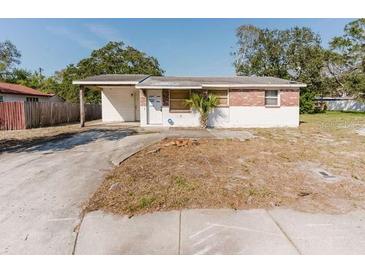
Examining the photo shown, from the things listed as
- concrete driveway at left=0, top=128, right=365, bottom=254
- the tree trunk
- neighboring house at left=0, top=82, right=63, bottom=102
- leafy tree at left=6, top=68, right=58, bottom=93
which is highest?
leafy tree at left=6, top=68, right=58, bottom=93

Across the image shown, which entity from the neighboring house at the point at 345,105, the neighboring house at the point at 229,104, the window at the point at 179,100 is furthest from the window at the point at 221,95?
the neighboring house at the point at 345,105

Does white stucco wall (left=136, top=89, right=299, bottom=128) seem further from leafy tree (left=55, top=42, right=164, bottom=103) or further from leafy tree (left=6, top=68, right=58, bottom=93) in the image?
leafy tree (left=6, top=68, right=58, bottom=93)

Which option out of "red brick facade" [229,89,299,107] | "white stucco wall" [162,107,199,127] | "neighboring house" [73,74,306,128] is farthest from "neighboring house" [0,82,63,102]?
"red brick facade" [229,89,299,107]

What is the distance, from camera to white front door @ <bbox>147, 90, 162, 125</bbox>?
15.5m

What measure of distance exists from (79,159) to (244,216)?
544 cm

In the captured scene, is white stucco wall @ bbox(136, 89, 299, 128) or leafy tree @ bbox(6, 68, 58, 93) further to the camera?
leafy tree @ bbox(6, 68, 58, 93)

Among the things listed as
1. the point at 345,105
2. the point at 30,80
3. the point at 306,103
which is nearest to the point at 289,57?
the point at 306,103

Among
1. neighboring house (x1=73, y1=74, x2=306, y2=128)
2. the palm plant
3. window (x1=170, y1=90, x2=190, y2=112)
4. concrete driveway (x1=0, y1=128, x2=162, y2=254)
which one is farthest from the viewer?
window (x1=170, y1=90, x2=190, y2=112)

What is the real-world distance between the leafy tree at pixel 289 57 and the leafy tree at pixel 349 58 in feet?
6.39

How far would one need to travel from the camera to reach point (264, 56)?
31.2 metres

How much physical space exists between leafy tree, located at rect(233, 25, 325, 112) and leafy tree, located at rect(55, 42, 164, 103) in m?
13.4

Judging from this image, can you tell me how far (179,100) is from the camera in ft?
50.1

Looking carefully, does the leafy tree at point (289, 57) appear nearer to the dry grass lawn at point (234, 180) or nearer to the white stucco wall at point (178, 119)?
the white stucco wall at point (178, 119)
